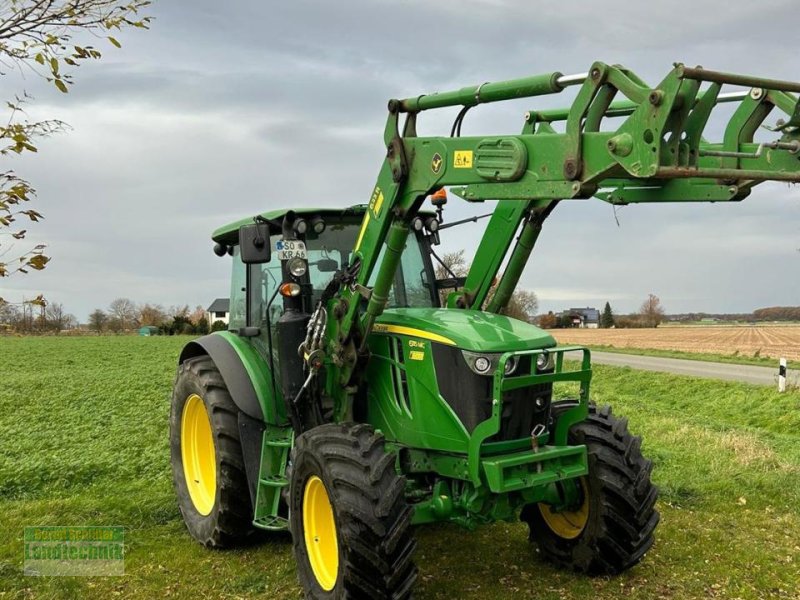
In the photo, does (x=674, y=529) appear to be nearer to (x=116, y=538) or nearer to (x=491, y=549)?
(x=491, y=549)

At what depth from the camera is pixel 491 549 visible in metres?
5.84

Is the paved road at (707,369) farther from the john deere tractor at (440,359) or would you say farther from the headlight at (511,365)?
the headlight at (511,365)

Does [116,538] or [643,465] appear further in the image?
[116,538]

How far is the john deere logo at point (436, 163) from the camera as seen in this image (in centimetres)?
455

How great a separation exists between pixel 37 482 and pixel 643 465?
6.34 meters

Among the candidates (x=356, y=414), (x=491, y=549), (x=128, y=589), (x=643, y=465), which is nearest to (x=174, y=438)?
(x=128, y=589)

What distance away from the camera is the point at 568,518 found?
5.45 meters

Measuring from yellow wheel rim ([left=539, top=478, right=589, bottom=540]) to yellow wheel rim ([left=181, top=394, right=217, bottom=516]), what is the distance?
2.93 metres

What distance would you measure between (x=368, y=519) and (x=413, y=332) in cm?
131

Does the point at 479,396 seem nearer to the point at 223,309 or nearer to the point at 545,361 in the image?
the point at 545,361

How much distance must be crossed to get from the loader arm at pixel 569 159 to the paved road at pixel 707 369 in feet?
44.7

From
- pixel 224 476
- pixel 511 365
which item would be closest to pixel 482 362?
pixel 511 365

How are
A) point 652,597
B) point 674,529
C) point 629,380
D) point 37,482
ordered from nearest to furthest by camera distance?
1. point 652,597
2. point 674,529
3. point 37,482
4. point 629,380

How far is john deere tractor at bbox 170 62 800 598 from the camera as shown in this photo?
399 centimetres
